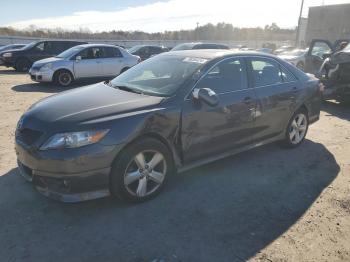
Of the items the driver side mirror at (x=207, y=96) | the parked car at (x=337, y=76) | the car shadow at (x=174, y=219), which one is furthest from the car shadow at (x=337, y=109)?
the driver side mirror at (x=207, y=96)

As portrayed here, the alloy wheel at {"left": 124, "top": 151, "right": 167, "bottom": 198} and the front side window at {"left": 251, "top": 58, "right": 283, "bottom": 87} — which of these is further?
Answer: the front side window at {"left": 251, "top": 58, "right": 283, "bottom": 87}

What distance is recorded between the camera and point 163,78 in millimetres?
4539

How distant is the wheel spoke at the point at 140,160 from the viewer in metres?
3.76

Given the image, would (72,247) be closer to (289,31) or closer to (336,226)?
(336,226)

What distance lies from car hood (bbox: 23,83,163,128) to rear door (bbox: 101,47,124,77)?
9577 mm

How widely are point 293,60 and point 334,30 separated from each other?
1682 inches

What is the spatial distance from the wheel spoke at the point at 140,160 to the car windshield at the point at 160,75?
0.82 metres

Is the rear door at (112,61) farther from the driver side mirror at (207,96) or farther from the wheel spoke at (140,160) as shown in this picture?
the wheel spoke at (140,160)

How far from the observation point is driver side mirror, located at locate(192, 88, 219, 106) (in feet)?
13.2

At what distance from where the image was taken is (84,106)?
3.87 meters

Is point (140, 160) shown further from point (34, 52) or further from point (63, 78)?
point (34, 52)

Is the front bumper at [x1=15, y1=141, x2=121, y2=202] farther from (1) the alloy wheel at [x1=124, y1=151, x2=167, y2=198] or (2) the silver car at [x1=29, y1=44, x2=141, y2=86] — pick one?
(2) the silver car at [x1=29, y1=44, x2=141, y2=86]

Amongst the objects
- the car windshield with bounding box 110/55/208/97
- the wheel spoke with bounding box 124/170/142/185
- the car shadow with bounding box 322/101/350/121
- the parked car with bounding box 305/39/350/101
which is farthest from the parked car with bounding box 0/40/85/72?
the wheel spoke with bounding box 124/170/142/185

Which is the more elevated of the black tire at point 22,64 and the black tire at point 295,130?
the black tire at point 295,130
